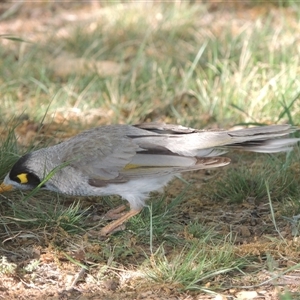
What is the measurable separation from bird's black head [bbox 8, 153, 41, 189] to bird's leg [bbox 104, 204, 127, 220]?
0.58 meters

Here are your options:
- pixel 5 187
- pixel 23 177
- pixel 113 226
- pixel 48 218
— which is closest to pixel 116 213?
pixel 113 226

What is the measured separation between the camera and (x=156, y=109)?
26.0 feet

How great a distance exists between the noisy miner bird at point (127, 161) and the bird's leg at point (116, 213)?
0.05 m

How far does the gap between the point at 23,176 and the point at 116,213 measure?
78cm

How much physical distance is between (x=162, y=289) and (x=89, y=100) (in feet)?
12.4

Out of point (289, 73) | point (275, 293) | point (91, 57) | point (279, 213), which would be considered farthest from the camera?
point (91, 57)

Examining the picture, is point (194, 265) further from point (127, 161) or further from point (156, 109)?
point (156, 109)

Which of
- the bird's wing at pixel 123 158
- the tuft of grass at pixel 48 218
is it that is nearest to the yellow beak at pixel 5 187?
the tuft of grass at pixel 48 218

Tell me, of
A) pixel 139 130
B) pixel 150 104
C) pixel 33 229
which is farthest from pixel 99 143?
pixel 150 104

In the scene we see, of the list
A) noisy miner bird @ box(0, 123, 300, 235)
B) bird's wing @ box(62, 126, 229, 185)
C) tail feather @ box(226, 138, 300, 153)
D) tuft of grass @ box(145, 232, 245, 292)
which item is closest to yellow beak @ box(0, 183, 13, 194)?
noisy miner bird @ box(0, 123, 300, 235)

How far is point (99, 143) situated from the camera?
568 cm

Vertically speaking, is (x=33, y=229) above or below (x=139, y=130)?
below

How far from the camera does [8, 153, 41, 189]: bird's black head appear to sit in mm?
5559

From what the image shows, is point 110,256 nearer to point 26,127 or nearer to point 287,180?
point 287,180
